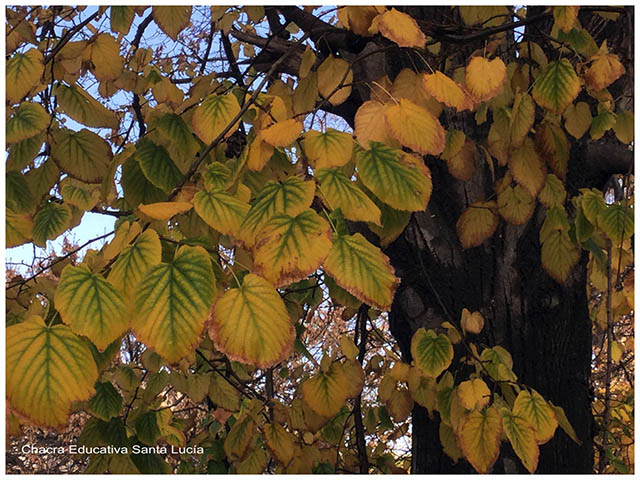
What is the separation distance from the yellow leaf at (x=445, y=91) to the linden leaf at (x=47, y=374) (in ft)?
2.14

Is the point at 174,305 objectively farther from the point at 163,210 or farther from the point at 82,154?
the point at 82,154

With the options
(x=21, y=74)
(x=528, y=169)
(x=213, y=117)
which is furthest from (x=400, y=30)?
(x=21, y=74)

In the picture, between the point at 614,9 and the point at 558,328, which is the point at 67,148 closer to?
the point at 614,9

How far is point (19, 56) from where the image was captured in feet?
3.76

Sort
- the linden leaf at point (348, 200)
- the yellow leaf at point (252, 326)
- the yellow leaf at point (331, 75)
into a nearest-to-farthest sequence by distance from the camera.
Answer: the yellow leaf at point (252, 326) < the linden leaf at point (348, 200) < the yellow leaf at point (331, 75)

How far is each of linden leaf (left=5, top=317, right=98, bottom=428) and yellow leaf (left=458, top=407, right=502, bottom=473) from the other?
2.68 ft

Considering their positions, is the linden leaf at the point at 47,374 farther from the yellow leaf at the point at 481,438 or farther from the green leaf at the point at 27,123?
the yellow leaf at the point at 481,438

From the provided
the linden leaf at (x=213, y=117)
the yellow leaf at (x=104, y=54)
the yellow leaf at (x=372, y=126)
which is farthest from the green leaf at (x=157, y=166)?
the yellow leaf at (x=372, y=126)

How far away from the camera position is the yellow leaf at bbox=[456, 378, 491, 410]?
4.47ft

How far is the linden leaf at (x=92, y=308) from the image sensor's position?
0.70 m

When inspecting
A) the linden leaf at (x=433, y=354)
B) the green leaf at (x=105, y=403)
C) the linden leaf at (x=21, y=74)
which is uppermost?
the linden leaf at (x=21, y=74)

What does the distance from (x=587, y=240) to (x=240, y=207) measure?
3.26 feet

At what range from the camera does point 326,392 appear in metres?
1.42

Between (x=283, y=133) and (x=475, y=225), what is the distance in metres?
0.84
